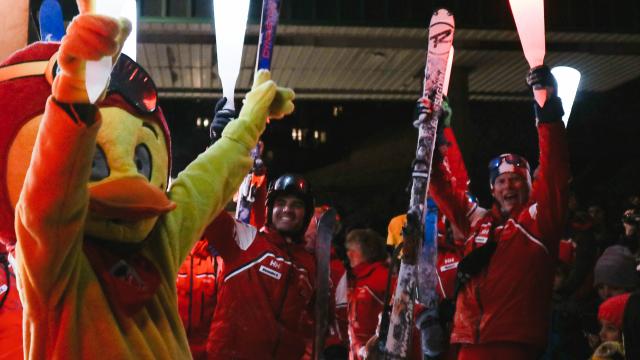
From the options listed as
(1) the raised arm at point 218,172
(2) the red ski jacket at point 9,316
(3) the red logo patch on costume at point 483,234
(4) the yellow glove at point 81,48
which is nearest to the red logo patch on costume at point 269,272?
(3) the red logo patch on costume at point 483,234

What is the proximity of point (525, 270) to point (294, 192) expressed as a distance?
1.55m

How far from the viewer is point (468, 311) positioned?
12.9 feet

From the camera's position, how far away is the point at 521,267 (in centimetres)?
378

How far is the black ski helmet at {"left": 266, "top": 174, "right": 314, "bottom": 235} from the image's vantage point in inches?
181

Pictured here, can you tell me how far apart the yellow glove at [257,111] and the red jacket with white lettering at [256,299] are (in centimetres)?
176

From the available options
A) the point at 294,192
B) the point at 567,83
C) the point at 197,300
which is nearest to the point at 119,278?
the point at 294,192

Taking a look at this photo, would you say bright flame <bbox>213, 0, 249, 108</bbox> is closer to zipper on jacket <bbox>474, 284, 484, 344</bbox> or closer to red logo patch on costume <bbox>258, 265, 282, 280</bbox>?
red logo patch on costume <bbox>258, 265, 282, 280</bbox>

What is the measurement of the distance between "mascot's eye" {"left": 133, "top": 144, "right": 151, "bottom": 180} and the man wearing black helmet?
209 centimetres

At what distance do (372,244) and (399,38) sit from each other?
2751 millimetres

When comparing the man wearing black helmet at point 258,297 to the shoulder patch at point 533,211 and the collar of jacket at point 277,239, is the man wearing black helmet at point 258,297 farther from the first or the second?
the shoulder patch at point 533,211

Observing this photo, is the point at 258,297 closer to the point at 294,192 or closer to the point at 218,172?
the point at 294,192

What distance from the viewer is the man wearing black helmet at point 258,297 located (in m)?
4.10

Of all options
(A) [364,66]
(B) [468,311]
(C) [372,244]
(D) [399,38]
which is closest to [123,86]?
(B) [468,311]

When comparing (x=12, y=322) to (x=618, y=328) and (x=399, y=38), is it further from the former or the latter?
(x=399, y=38)
